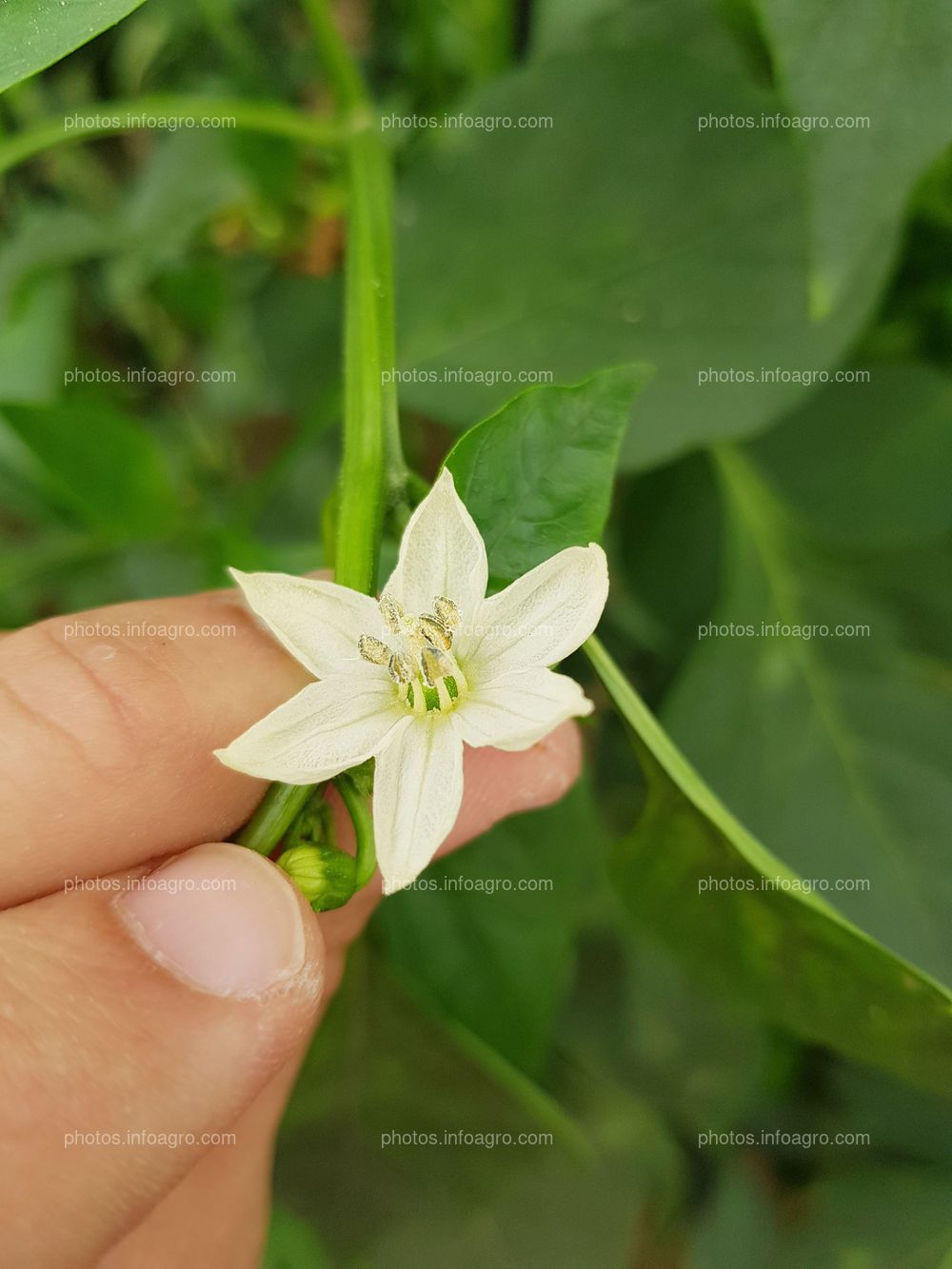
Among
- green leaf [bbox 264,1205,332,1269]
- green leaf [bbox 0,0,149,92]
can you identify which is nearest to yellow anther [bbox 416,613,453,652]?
green leaf [bbox 0,0,149,92]

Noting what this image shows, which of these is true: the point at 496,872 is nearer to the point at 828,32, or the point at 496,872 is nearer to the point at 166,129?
the point at 828,32

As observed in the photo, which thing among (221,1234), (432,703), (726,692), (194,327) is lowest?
(221,1234)

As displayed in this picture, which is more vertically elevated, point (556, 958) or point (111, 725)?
point (111, 725)

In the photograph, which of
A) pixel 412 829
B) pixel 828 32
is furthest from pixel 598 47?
pixel 412 829

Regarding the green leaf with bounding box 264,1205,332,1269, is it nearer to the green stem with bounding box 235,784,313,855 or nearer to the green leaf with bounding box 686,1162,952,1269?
the green leaf with bounding box 686,1162,952,1269

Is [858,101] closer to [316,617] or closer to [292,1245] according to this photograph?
[316,617]

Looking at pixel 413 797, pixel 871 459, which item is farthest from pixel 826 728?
pixel 413 797

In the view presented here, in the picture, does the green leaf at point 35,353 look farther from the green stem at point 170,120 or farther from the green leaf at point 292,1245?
the green leaf at point 292,1245
